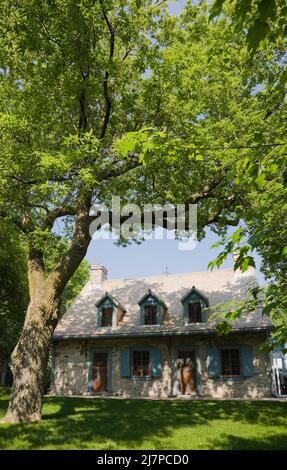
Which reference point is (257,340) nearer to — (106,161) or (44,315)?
(44,315)

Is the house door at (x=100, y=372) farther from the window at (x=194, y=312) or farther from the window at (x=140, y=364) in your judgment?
the window at (x=194, y=312)

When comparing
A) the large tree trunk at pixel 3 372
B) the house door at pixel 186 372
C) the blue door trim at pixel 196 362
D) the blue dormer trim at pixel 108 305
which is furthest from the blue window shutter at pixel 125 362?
the large tree trunk at pixel 3 372

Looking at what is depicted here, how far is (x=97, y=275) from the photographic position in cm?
2492

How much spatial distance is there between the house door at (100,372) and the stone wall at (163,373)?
461 mm

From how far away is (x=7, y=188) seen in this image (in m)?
9.62

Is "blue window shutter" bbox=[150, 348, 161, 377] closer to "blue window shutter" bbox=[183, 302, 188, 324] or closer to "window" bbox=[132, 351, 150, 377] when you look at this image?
"window" bbox=[132, 351, 150, 377]

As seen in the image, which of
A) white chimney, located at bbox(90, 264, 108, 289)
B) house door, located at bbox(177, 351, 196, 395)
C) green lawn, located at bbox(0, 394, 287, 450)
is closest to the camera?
green lawn, located at bbox(0, 394, 287, 450)

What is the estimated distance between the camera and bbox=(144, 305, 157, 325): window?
20.1m

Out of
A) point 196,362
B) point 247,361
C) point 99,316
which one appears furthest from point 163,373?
point 99,316

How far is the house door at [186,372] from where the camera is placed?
711 inches

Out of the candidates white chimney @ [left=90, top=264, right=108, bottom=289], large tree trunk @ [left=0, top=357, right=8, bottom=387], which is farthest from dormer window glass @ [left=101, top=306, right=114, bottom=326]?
large tree trunk @ [left=0, top=357, right=8, bottom=387]

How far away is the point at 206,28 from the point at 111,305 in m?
15.1

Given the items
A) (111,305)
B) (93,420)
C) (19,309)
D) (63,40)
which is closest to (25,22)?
(63,40)

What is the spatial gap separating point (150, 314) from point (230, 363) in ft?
16.9
